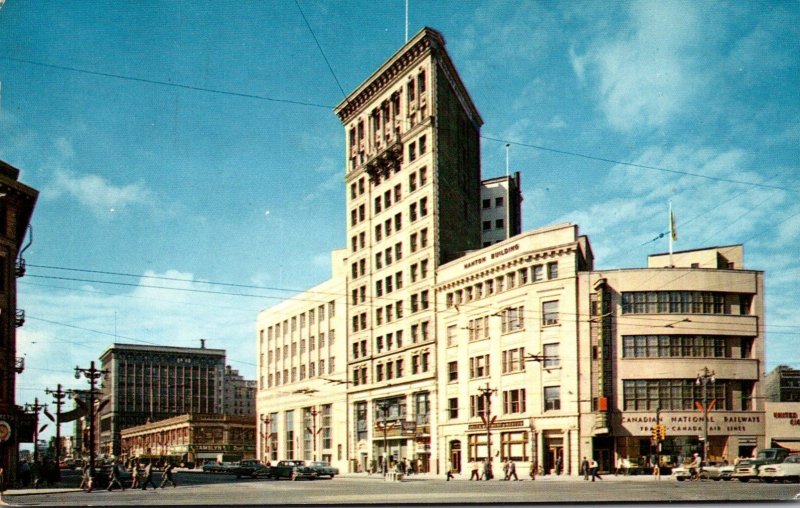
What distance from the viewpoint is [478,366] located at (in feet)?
206

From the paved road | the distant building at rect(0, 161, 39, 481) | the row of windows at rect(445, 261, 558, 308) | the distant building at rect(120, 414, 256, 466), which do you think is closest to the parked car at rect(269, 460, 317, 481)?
the distant building at rect(0, 161, 39, 481)

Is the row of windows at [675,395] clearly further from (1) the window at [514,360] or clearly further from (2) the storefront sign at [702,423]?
(1) the window at [514,360]

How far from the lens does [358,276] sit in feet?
265

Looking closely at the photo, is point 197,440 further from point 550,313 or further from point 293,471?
point 550,313

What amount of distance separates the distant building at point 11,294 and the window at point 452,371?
101 feet

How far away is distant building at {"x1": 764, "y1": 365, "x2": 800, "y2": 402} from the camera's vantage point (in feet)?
134

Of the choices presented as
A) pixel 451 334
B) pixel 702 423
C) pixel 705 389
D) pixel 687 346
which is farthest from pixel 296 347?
pixel 705 389

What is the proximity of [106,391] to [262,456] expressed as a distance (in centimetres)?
3458

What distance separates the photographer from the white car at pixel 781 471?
31.5 meters

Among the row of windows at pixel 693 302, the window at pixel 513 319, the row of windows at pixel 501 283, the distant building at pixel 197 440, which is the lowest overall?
the distant building at pixel 197 440

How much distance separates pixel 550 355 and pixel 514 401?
190 inches

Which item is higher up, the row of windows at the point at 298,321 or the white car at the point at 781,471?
the row of windows at the point at 298,321

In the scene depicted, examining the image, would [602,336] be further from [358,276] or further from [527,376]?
[358,276]

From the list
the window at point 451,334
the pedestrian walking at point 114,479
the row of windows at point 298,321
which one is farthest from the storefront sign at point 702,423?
the row of windows at point 298,321
